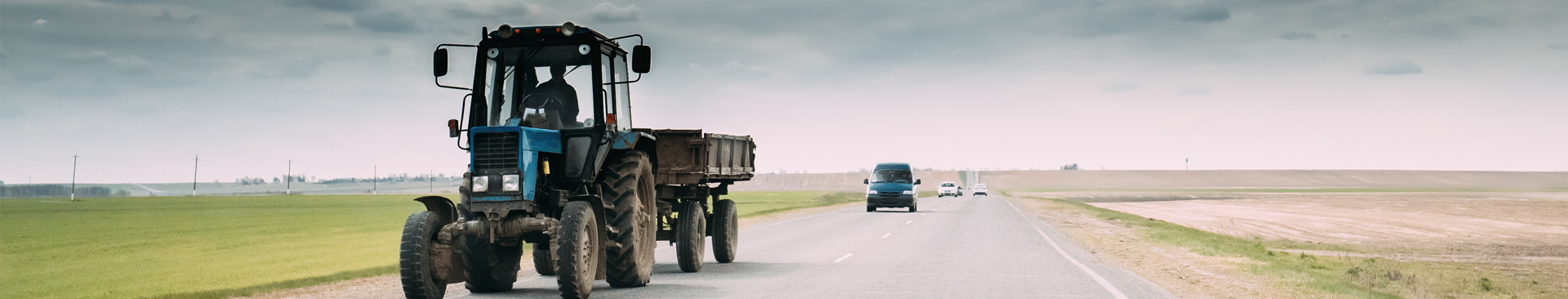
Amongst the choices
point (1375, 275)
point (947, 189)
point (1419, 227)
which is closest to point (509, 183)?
point (1375, 275)

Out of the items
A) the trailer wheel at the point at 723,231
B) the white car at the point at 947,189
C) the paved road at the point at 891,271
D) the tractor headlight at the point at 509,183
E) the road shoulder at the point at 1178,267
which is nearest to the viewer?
the tractor headlight at the point at 509,183

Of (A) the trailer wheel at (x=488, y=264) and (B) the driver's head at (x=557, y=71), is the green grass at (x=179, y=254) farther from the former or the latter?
(B) the driver's head at (x=557, y=71)

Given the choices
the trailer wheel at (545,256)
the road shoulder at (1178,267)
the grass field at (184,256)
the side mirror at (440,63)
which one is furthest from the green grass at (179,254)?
the road shoulder at (1178,267)

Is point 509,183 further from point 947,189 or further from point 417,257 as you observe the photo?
point 947,189

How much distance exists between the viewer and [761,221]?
3089cm

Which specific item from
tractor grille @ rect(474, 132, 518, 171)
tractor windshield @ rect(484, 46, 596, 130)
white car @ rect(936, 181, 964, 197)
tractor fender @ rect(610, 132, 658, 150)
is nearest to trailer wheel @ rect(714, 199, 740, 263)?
tractor fender @ rect(610, 132, 658, 150)

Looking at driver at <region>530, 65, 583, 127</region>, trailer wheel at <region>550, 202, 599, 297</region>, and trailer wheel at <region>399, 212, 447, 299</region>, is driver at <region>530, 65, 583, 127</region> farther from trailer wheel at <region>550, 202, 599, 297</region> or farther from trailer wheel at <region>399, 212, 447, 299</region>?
trailer wheel at <region>399, 212, 447, 299</region>

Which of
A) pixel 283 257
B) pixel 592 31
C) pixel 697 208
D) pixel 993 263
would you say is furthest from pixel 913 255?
pixel 283 257

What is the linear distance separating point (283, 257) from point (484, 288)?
9699mm

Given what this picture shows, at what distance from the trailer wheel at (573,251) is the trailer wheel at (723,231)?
530 centimetres

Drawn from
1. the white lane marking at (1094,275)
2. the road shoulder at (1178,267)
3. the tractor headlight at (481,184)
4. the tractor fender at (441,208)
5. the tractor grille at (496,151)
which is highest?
the tractor grille at (496,151)

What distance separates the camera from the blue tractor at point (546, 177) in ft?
27.8

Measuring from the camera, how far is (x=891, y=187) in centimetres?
3750

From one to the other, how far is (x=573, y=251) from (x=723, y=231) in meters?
5.78
